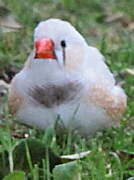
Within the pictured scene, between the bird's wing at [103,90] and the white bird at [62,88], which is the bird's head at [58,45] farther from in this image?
the bird's wing at [103,90]

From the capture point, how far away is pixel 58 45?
3.74m

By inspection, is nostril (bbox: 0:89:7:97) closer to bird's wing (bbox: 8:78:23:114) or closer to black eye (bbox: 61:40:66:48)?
bird's wing (bbox: 8:78:23:114)

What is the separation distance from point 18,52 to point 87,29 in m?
1.01

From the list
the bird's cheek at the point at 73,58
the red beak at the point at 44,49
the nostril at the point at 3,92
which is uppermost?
the red beak at the point at 44,49

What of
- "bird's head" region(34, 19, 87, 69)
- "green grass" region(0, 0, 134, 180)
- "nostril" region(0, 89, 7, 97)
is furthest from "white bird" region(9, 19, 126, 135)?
"nostril" region(0, 89, 7, 97)

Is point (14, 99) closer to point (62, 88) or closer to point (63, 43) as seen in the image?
point (62, 88)

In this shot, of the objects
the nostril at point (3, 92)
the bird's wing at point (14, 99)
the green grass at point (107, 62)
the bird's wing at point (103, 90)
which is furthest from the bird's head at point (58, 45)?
the nostril at point (3, 92)

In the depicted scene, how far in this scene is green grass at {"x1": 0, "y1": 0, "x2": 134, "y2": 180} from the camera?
3.39 metres

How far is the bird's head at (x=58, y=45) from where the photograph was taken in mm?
3678

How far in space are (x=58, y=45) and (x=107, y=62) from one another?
1746 mm

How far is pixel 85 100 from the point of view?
3.84 meters

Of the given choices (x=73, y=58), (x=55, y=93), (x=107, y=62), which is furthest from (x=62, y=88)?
(x=107, y=62)

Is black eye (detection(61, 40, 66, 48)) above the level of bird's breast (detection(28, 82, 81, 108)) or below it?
above

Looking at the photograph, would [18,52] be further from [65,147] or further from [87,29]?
[65,147]
